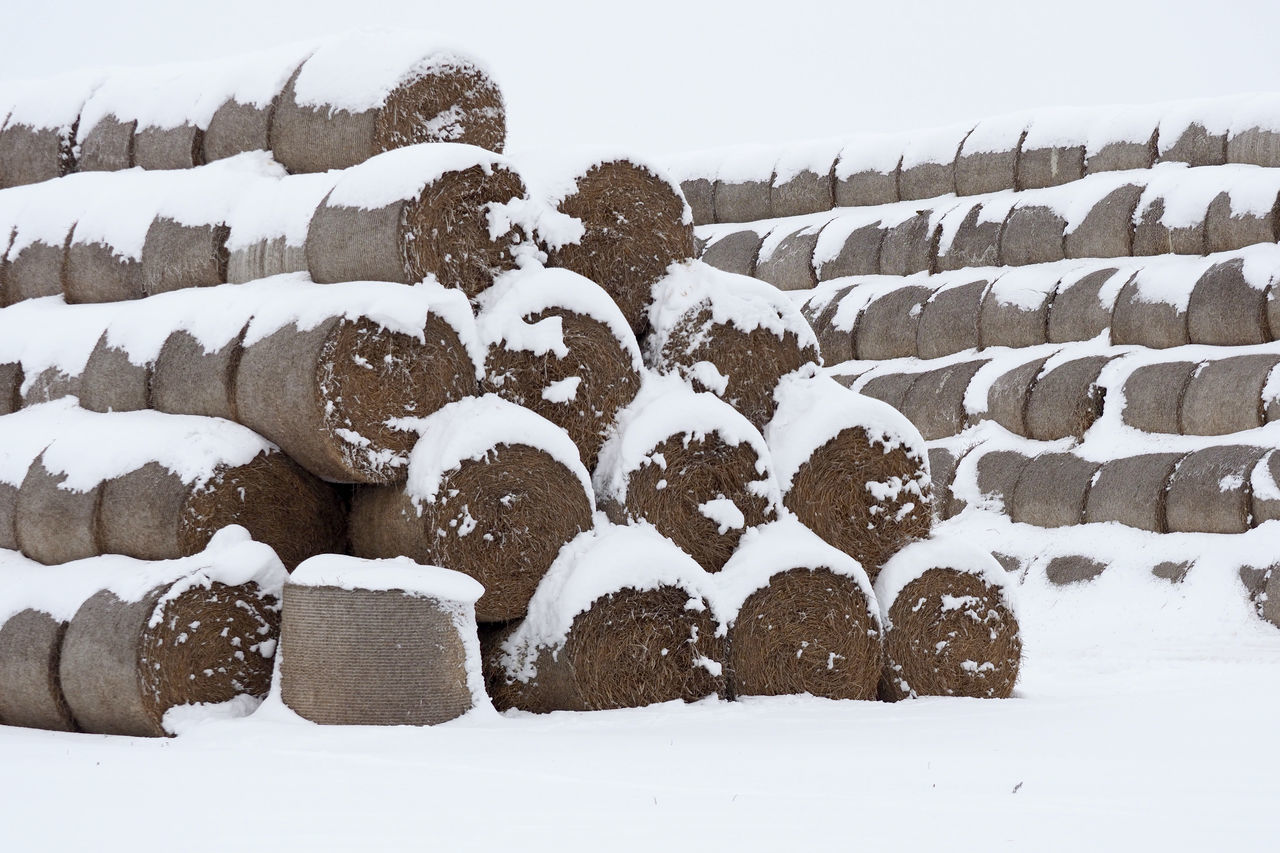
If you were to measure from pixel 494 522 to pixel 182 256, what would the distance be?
1.84 m

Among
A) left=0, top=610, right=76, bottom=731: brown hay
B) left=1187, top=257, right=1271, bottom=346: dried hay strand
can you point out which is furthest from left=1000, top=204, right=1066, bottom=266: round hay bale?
left=0, top=610, right=76, bottom=731: brown hay

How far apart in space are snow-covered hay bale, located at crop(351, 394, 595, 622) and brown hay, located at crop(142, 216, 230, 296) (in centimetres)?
127

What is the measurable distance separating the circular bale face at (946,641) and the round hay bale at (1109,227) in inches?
164

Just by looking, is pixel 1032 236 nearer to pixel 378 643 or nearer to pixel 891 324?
pixel 891 324

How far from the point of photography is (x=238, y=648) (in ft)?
16.8

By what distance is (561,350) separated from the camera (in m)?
5.46

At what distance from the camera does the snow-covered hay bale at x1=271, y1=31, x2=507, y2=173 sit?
5699 mm

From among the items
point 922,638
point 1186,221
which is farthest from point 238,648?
point 1186,221

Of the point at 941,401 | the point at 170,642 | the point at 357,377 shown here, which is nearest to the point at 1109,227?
the point at 941,401

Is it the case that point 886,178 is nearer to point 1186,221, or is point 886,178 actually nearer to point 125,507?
point 1186,221

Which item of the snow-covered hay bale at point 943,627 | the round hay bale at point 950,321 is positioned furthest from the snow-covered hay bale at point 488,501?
the round hay bale at point 950,321

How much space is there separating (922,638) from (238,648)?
2475 millimetres

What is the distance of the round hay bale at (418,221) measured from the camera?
207 inches

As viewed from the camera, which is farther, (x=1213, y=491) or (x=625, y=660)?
(x=1213, y=491)
